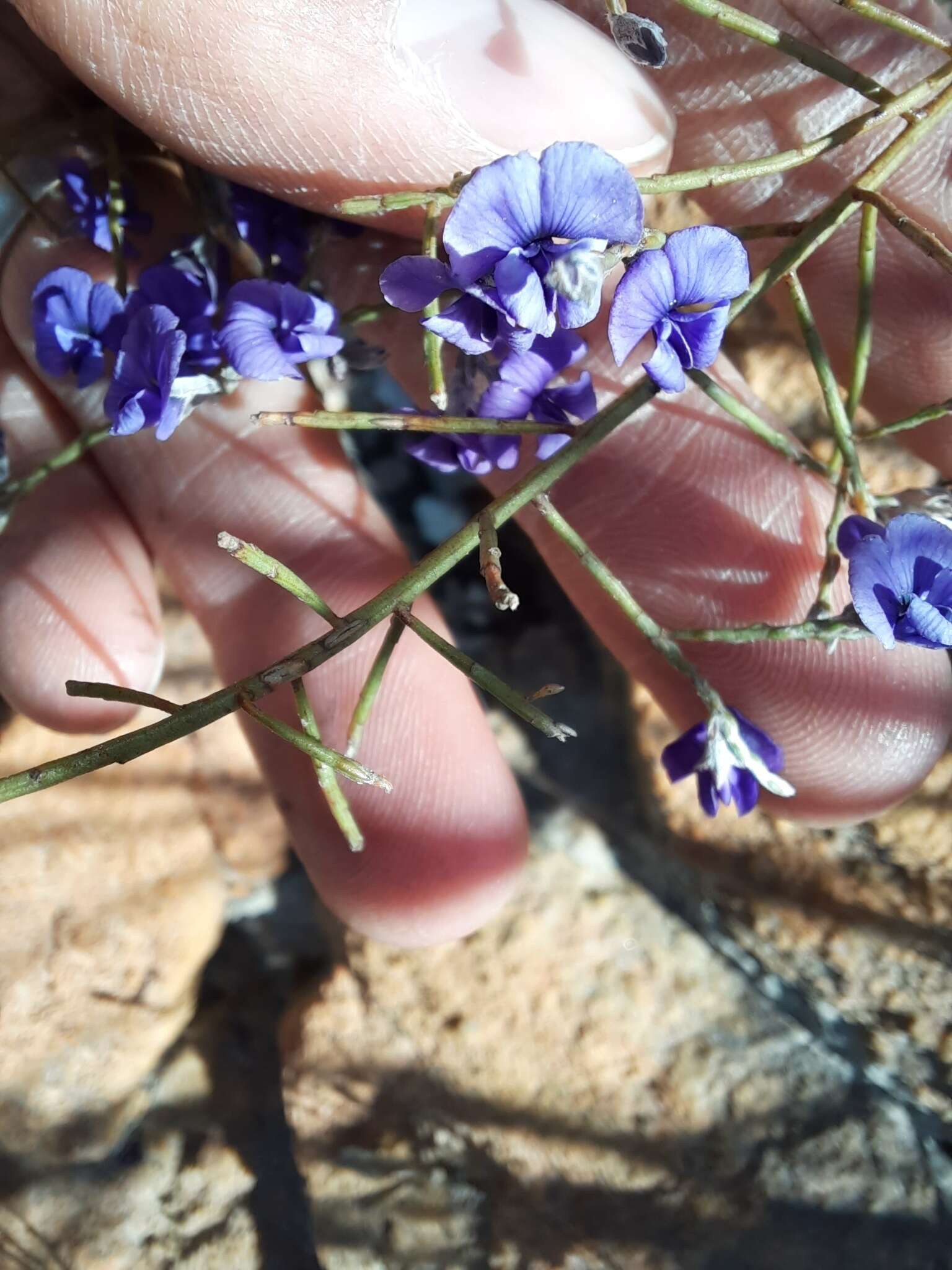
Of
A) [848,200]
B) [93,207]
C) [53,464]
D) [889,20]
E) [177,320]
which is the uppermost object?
[889,20]

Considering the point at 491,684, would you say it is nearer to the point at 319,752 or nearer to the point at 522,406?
the point at 319,752

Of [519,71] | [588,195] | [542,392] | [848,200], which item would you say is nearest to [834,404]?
[848,200]

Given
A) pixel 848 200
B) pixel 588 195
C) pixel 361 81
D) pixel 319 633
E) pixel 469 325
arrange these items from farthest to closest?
1. pixel 319 633
2. pixel 361 81
3. pixel 848 200
4. pixel 469 325
5. pixel 588 195

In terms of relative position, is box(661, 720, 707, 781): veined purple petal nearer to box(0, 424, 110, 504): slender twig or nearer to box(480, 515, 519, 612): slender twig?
box(480, 515, 519, 612): slender twig

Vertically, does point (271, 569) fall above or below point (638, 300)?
below

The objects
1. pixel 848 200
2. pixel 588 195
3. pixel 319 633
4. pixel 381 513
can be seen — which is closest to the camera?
pixel 588 195
